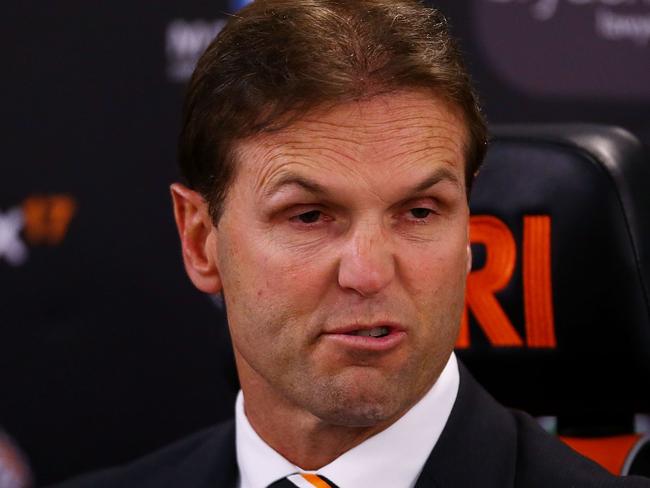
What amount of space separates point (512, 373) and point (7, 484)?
124cm

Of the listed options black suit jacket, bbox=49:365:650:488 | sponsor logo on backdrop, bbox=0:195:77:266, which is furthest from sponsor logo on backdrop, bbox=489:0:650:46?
black suit jacket, bbox=49:365:650:488

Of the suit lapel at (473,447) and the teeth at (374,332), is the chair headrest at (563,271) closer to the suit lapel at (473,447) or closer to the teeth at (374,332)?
the suit lapel at (473,447)

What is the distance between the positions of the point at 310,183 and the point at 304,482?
1.27 ft

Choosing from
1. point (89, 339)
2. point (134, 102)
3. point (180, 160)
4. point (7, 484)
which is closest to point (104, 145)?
point (134, 102)

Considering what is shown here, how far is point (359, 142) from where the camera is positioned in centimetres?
139

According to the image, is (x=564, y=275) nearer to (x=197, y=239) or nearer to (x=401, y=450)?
(x=401, y=450)

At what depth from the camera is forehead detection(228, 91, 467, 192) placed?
4.56 feet

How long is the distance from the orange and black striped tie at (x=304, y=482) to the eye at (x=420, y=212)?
0.35 metres

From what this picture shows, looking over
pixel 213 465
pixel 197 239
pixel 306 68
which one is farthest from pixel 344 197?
pixel 213 465

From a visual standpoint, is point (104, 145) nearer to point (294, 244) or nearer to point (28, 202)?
point (28, 202)

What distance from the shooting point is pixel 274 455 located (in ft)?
5.13

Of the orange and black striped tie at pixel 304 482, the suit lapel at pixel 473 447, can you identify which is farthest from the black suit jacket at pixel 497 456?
the orange and black striped tie at pixel 304 482

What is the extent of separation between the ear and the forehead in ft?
0.58

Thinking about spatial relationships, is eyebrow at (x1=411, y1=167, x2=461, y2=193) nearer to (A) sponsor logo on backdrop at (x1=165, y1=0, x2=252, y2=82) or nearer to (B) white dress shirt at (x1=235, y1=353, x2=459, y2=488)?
(B) white dress shirt at (x1=235, y1=353, x2=459, y2=488)
